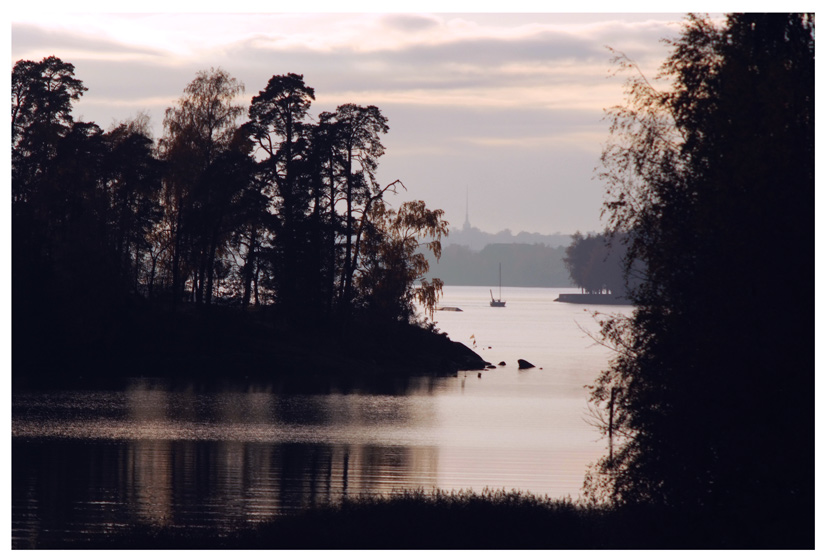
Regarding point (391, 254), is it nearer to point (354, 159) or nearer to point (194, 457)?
point (354, 159)

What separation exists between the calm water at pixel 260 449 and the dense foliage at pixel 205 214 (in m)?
7.83

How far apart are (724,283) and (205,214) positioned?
46.5 metres

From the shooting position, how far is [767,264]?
20125 millimetres

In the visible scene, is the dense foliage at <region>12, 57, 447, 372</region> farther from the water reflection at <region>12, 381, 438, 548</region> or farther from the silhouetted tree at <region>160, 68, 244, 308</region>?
the water reflection at <region>12, 381, 438, 548</region>

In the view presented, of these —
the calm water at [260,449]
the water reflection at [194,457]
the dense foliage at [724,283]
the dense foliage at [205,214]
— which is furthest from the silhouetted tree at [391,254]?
the dense foliage at [724,283]

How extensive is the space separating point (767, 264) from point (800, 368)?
2.08 m

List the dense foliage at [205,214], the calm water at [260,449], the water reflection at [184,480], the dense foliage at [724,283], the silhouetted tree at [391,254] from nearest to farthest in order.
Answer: the dense foliage at [724,283] → the water reflection at [184,480] → the calm water at [260,449] → the dense foliage at [205,214] → the silhouetted tree at [391,254]

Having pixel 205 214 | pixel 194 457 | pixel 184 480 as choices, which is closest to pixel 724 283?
pixel 184 480

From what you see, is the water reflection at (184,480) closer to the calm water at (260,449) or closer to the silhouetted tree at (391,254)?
the calm water at (260,449)

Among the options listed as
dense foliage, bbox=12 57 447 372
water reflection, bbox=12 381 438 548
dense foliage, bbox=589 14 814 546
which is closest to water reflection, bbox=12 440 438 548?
water reflection, bbox=12 381 438 548

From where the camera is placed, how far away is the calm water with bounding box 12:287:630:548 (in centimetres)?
2542

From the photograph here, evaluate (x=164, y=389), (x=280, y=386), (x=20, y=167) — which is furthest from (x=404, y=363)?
(x=20, y=167)

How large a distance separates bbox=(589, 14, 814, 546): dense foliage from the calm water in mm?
2453

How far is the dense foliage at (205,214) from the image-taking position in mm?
60125
